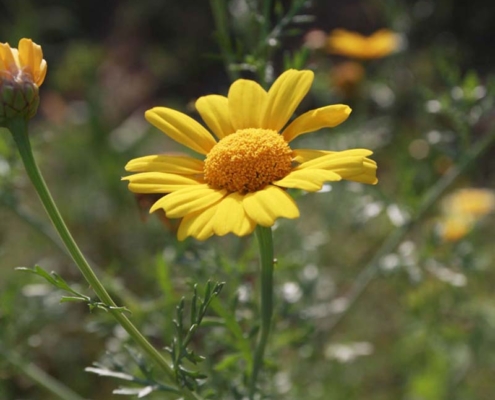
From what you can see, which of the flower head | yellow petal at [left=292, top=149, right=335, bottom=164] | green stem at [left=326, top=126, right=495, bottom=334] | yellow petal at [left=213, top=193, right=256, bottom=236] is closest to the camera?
yellow petal at [left=213, top=193, right=256, bottom=236]

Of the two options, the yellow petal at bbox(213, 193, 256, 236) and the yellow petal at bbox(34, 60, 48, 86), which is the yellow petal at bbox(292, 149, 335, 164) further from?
the yellow petal at bbox(34, 60, 48, 86)

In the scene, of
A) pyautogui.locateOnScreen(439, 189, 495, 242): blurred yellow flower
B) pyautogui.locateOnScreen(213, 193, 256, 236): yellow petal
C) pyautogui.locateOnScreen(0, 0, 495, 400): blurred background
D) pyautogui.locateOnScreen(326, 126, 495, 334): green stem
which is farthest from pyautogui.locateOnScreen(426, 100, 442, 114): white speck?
pyautogui.locateOnScreen(213, 193, 256, 236): yellow petal

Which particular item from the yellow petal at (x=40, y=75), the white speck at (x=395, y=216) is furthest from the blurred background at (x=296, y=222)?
the yellow petal at (x=40, y=75)

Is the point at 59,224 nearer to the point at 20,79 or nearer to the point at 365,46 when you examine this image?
the point at 20,79

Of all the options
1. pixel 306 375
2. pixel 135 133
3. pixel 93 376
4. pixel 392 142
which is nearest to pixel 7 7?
pixel 135 133

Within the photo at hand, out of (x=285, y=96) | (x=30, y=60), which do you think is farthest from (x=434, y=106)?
(x=30, y=60)

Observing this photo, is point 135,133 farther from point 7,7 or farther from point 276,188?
point 276,188

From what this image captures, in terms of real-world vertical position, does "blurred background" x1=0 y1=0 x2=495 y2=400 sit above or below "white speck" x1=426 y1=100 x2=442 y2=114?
below
